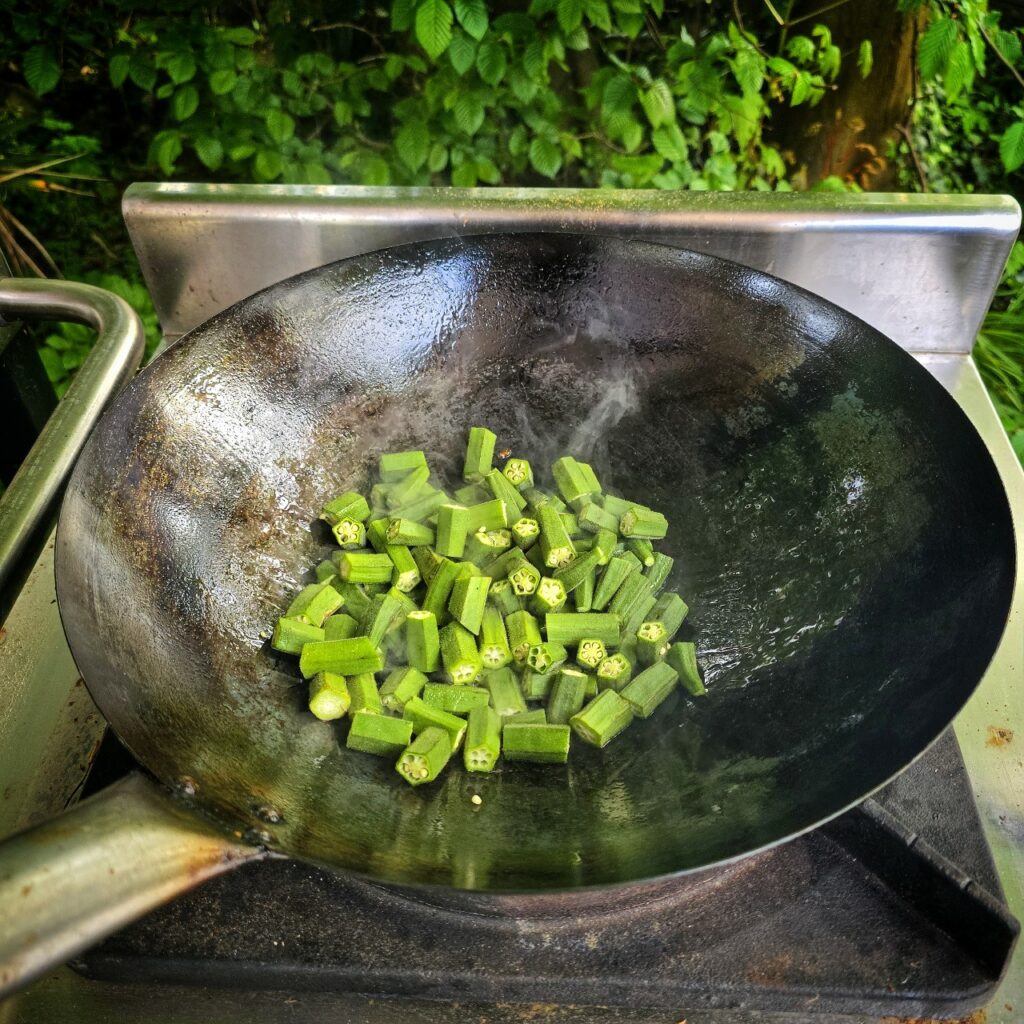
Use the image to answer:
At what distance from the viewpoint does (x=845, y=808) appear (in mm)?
1156

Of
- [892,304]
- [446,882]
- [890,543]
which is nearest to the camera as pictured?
[446,882]

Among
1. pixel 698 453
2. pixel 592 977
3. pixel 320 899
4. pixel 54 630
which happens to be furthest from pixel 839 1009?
pixel 54 630

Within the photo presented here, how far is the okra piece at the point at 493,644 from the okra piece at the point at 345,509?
15.3 inches

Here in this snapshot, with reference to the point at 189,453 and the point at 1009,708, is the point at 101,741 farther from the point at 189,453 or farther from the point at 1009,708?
the point at 1009,708

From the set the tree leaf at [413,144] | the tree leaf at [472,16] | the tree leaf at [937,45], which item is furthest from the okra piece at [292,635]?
the tree leaf at [937,45]

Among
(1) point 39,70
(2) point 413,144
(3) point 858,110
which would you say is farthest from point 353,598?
(3) point 858,110

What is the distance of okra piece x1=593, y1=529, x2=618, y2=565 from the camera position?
1.99 m

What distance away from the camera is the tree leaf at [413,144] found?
11.7 feet

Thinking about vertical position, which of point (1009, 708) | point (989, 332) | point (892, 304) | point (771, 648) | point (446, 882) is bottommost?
point (989, 332)

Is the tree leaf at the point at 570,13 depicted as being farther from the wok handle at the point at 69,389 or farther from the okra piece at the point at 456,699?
the okra piece at the point at 456,699

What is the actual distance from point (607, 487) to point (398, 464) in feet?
1.81

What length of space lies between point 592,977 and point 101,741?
1.06 m

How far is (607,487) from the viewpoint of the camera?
2.16 m

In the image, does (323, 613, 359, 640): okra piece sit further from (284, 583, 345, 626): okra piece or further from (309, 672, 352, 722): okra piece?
(309, 672, 352, 722): okra piece
